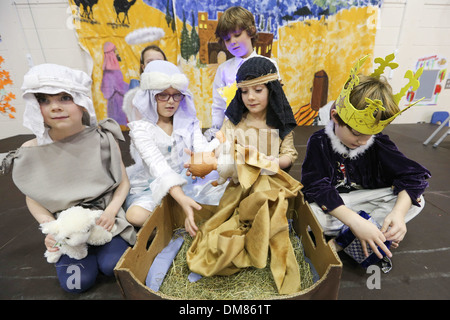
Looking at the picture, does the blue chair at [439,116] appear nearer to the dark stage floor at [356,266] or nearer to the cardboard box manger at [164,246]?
the dark stage floor at [356,266]

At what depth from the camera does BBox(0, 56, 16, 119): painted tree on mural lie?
3164 millimetres

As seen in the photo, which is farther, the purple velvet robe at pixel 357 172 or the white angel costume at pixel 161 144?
the white angel costume at pixel 161 144

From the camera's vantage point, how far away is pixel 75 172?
3.55ft

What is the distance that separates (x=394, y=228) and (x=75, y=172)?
4.51ft

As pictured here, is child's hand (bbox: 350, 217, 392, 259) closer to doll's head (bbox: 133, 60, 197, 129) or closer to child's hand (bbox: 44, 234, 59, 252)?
doll's head (bbox: 133, 60, 197, 129)

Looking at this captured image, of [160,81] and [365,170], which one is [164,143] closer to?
[160,81]

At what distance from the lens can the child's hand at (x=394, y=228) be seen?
0.97 metres

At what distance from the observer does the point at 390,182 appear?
47.0 inches

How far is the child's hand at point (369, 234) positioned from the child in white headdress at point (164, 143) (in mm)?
634

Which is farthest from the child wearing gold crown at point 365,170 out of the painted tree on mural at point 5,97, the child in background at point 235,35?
the painted tree on mural at point 5,97

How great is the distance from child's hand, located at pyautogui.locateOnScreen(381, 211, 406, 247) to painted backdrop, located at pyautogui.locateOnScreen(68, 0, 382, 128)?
274 centimetres

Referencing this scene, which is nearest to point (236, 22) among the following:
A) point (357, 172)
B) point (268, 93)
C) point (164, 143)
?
point (268, 93)

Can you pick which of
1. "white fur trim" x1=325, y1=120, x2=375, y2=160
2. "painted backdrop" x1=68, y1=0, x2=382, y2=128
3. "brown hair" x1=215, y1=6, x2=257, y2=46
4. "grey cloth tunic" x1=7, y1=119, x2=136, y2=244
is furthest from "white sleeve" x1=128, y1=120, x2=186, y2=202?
"painted backdrop" x1=68, y1=0, x2=382, y2=128
